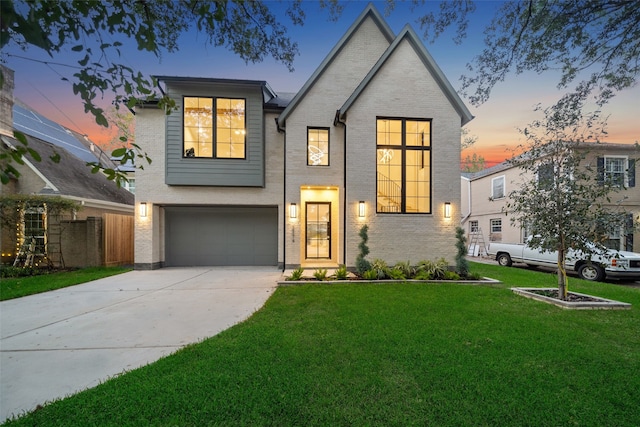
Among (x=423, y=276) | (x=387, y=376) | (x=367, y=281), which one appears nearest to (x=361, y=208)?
(x=367, y=281)

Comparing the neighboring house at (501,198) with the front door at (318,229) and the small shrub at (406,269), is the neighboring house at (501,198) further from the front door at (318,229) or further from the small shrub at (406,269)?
the front door at (318,229)

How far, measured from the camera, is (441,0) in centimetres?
434

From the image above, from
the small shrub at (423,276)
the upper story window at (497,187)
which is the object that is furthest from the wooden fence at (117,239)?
the upper story window at (497,187)

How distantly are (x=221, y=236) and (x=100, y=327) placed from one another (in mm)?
6688

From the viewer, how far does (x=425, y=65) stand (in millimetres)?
9086

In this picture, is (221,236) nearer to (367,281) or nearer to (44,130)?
(367,281)

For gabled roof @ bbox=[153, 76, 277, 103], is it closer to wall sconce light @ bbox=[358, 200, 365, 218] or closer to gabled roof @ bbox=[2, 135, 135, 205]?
gabled roof @ bbox=[2, 135, 135, 205]

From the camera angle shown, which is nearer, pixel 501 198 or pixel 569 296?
pixel 569 296

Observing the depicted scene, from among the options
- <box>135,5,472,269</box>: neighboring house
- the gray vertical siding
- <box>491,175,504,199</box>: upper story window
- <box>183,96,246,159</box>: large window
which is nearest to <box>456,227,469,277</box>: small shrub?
<box>135,5,472,269</box>: neighboring house

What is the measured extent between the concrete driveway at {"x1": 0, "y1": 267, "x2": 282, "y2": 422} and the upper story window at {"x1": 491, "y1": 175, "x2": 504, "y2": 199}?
1615 cm

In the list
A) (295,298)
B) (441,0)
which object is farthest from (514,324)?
(441,0)

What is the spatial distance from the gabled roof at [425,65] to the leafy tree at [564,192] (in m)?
3.62

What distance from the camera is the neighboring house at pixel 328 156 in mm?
8938

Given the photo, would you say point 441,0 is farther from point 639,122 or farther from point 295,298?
point 295,298
